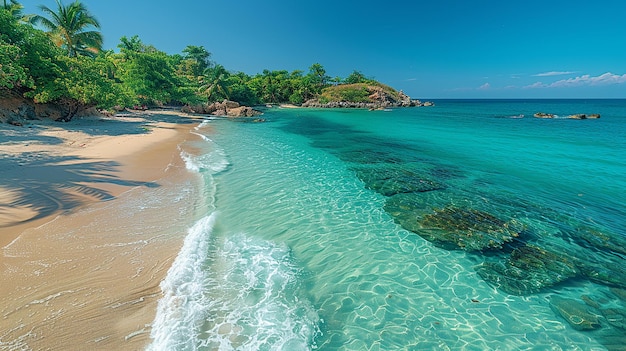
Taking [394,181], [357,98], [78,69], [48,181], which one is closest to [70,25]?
[78,69]

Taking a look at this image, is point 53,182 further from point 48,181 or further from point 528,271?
point 528,271

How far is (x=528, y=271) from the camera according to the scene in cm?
665

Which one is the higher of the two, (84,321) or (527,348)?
(84,321)

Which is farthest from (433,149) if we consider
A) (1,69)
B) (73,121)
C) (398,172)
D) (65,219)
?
(73,121)

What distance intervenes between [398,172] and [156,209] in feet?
37.9

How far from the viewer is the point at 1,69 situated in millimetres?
15297

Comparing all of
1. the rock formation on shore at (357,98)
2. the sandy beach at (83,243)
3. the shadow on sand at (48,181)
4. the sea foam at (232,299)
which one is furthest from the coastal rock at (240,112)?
the sea foam at (232,299)

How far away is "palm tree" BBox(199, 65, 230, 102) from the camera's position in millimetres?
55125

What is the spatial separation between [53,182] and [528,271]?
596 inches

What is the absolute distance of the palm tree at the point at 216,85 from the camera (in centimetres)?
5512

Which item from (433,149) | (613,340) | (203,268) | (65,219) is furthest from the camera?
(433,149)

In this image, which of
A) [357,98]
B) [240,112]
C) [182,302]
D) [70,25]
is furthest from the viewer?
[357,98]

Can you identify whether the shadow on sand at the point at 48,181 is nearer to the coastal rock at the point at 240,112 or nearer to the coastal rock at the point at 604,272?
the coastal rock at the point at 604,272

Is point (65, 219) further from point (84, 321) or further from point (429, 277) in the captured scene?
point (429, 277)
